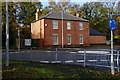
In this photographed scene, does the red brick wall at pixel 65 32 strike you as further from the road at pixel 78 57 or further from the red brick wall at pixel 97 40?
the road at pixel 78 57

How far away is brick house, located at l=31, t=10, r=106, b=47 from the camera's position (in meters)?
28.7

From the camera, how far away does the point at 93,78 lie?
5602 millimetres

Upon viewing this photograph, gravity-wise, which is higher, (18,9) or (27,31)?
(18,9)

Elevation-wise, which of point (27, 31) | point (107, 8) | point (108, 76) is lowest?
point (108, 76)

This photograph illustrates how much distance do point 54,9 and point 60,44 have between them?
1431 cm

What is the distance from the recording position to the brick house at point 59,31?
28.7 m

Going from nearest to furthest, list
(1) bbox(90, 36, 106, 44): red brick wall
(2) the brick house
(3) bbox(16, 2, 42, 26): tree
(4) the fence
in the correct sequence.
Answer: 1. (4) the fence
2. (2) the brick house
3. (3) bbox(16, 2, 42, 26): tree
4. (1) bbox(90, 36, 106, 44): red brick wall

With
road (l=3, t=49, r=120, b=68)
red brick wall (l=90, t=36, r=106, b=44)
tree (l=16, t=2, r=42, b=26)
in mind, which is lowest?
road (l=3, t=49, r=120, b=68)

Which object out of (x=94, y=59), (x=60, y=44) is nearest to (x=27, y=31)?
(x=60, y=44)

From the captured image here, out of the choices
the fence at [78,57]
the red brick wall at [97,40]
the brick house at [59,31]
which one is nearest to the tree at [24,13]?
the brick house at [59,31]

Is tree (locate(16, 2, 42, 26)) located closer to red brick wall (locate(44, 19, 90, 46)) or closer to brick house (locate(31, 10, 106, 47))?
brick house (locate(31, 10, 106, 47))

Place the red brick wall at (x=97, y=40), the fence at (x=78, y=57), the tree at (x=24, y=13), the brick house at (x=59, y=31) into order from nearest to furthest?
1. the fence at (x=78, y=57)
2. the brick house at (x=59, y=31)
3. the tree at (x=24, y=13)
4. the red brick wall at (x=97, y=40)

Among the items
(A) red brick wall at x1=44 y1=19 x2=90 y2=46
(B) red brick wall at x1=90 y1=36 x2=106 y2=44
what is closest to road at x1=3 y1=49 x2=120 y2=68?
(A) red brick wall at x1=44 y1=19 x2=90 y2=46

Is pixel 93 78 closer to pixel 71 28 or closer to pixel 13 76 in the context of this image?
pixel 13 76
